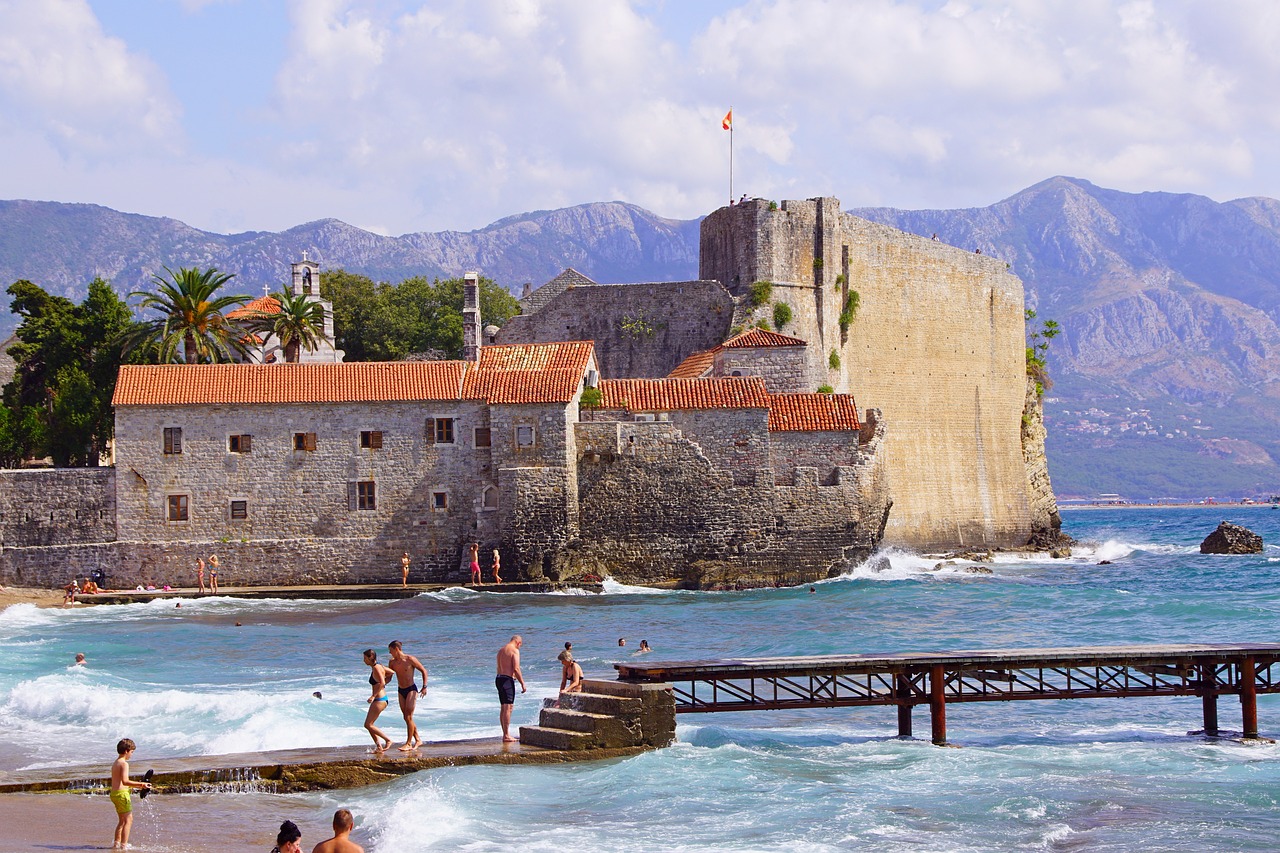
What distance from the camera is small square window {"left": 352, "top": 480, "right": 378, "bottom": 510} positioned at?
39.4m

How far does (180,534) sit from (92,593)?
252 cm

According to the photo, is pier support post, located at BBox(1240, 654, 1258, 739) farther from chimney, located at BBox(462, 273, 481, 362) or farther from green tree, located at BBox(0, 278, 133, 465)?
green tree, located at BBox(0, 278, 133, 465)

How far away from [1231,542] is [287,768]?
2329 inches

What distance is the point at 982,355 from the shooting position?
56344mm

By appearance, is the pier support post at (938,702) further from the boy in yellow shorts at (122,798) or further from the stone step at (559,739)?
the boy in yellow shorts at (122,798)

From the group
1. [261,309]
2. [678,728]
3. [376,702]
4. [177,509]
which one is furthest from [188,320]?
[376,702]

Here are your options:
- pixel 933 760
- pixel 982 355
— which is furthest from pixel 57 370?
pixel 933 760

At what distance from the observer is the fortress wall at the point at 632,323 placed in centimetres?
4959

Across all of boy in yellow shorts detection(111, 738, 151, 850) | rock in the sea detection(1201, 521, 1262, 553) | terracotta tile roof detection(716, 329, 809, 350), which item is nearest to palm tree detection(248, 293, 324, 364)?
terracotta tile roof detection(716, 329, 809, 350)

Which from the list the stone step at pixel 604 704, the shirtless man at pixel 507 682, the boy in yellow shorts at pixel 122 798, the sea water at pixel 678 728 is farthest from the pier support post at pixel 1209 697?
the boy in yellow shorts at pixel 122 798

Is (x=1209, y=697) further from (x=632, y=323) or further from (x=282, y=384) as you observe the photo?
(x=632, y=323)

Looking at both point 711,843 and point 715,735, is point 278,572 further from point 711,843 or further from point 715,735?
point 711,843

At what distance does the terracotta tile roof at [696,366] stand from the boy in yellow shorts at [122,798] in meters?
29.4

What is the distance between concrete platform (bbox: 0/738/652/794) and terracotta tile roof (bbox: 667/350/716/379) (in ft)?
85.9
